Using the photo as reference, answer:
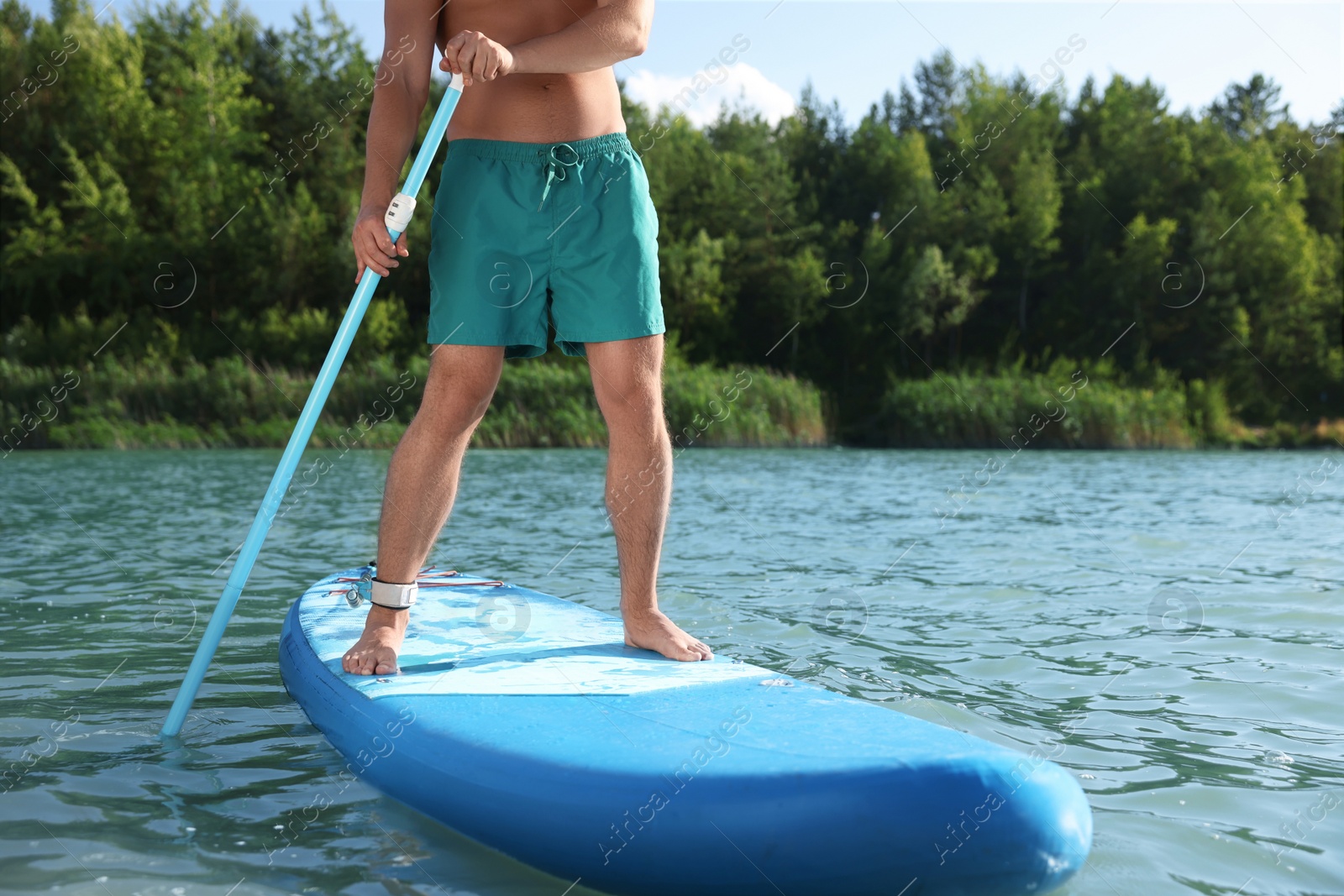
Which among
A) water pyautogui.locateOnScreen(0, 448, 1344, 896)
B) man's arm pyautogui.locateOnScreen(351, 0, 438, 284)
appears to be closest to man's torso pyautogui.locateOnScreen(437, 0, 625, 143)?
man's arm pyautogui.locateOnScreen(351, 0, 438, 284)

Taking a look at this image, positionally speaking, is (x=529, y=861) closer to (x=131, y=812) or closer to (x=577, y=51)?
(x=131, y=812)

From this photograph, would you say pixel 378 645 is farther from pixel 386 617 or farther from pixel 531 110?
pixel 531 110

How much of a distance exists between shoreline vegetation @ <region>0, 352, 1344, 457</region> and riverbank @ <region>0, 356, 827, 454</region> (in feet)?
0.07

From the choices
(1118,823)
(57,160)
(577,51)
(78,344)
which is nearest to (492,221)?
(577,51)

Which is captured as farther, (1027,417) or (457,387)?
(1027,417)

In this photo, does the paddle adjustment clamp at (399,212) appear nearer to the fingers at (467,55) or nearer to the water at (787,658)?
the fingers at (467,55)

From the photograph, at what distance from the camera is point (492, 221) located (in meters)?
2.66

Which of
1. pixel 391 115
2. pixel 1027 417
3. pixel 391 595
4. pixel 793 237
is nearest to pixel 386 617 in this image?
pixel 391 595

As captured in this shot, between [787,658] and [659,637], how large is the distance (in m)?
0.86

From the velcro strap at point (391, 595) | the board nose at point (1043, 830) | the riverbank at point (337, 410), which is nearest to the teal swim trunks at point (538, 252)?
the velcro strap at point (391, 595)

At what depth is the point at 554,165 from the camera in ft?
8.82

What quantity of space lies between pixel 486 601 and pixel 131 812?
1.28m

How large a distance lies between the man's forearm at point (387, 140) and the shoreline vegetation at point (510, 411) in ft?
45.6

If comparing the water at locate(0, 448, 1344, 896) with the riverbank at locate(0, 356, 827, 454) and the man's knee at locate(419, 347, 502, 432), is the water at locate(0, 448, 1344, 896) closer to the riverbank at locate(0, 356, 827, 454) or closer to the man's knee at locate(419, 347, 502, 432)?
the man's knee at locate(419, 347, 502, 432)
